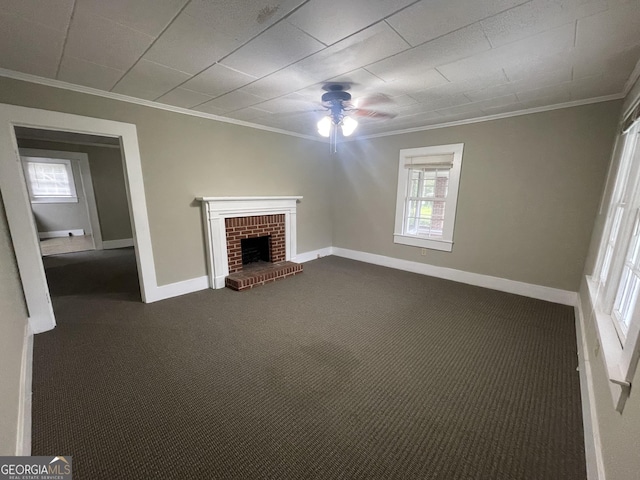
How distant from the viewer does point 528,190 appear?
320 cm

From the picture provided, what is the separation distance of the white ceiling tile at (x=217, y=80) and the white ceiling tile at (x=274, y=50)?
123 mm

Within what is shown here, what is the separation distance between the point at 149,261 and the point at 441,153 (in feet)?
14.0

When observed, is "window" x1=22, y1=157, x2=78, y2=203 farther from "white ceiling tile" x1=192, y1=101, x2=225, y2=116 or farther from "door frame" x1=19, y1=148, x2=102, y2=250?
"white ceiling tile" x1=192, y1=101, x2=225, y2=116

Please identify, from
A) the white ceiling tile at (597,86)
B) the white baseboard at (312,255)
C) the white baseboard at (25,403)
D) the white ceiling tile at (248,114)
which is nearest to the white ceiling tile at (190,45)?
the white ceiling tile at (248,114)

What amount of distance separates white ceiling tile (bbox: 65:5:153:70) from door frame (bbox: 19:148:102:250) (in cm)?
505

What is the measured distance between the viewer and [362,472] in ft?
4.17

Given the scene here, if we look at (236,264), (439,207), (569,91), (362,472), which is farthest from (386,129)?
(362,472)

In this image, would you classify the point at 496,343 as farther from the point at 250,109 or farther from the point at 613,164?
the point at 250,109

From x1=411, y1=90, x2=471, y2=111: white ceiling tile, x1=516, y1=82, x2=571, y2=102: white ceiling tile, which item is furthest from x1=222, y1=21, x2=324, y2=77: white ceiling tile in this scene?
x1=516, y1=82, x2=571, y2=102: white ceiling tile

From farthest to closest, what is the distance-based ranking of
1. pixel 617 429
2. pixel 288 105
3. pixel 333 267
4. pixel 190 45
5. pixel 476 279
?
pixel 333 267, pixel 476 279, pixel 288 105, pixel 190 45, pixel 617 429

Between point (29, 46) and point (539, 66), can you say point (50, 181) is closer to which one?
point (29, 46)

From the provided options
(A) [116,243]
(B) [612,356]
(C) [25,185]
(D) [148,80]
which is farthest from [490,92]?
(A) [116,243]

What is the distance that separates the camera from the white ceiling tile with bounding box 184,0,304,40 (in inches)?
51.1

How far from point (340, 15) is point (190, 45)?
102cm
